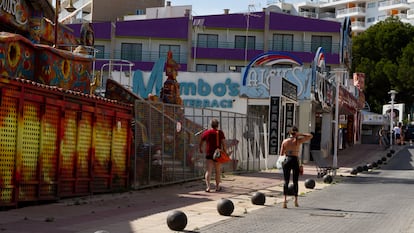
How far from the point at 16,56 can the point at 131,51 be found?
4374 cm

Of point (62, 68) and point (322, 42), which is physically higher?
point (322, 42)

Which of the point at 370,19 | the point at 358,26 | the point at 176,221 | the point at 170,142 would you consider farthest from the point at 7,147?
the point at 370,19

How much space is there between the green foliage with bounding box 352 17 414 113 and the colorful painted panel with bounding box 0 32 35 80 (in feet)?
191

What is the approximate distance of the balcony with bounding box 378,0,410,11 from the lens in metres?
106

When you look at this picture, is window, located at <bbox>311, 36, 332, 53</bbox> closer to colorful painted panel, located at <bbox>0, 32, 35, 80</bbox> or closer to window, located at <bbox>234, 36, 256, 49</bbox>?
window, located at <bbox>234, 36, 256, 49</bbox>

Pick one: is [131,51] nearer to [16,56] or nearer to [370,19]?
[16,56]

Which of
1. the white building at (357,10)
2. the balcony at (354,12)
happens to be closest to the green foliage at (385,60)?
the white building at (357,10)

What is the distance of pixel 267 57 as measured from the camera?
36.2 meters

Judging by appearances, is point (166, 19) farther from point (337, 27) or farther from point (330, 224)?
point (330, 224)

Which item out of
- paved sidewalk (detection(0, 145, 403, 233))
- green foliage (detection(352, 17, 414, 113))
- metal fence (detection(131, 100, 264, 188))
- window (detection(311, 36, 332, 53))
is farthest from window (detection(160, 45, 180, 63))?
paved sidewalk (detection(0, 145, 403, 233))

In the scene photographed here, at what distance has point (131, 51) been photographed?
58031 millimetres

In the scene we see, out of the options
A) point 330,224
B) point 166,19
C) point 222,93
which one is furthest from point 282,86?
point 166,19

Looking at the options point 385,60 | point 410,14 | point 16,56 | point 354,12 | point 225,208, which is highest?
point 354,12

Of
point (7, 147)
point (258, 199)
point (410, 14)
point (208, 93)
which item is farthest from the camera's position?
point (410, 14)
